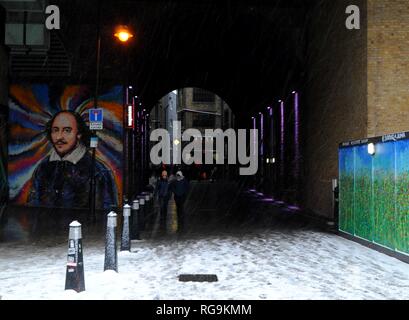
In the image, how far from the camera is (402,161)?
9.62 metres

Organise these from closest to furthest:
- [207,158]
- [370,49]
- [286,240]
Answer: [286,240]
[370,49]
[207,158]

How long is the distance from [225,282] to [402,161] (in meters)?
4.44

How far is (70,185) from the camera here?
66.6ft

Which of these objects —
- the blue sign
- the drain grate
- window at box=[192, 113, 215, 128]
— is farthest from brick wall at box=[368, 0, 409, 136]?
window at box=[192, 113, 215, 128]

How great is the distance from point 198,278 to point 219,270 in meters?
0.77

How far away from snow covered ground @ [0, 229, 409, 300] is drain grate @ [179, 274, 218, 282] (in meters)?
0.13

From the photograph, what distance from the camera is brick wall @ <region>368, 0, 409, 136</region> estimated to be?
13492 millimetres

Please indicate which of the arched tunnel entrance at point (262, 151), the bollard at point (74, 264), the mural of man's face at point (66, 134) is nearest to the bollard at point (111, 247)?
the arched tunnel entrance at point (262, 151)

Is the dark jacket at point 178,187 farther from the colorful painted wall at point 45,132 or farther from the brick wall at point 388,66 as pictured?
the colorful painted wall at point 45,132

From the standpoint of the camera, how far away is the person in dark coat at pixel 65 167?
66.5 ft

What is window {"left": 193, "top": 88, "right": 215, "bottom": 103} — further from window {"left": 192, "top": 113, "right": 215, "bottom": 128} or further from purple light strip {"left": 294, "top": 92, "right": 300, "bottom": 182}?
purple light strip {"left": 294, "top": 92, "right": 300, "bottom": 182}

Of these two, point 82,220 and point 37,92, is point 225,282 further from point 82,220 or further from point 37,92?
point 37,92

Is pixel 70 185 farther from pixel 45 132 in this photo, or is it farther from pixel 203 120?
pixel 203 120
